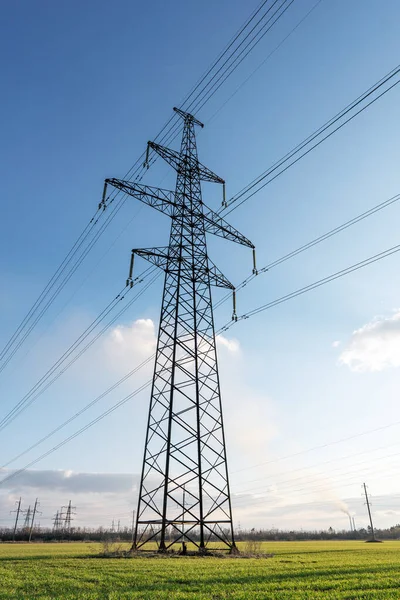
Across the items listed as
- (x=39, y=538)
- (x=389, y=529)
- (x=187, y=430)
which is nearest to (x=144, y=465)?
(x=187, y=430)

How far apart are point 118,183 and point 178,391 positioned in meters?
13.0

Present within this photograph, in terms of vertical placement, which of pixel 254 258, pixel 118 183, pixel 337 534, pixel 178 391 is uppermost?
pixel 118 183

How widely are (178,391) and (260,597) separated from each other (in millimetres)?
14578

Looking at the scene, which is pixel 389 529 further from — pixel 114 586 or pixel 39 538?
pixel 114 586

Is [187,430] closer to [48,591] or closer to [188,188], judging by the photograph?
[48,591]

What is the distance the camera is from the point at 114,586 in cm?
1177

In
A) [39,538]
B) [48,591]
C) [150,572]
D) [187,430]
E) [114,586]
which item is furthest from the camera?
[39,538]

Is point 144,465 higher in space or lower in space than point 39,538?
higher

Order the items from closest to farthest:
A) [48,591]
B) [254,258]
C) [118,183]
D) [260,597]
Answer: [260,597], [48,591], [118,183], [254,258]

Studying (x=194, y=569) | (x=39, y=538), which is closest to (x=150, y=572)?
(x=194, y=569)

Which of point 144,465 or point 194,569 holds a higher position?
point 144,465

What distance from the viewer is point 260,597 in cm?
943

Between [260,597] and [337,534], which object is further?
[337,534]

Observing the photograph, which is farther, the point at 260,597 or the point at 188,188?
the point at 188,188
